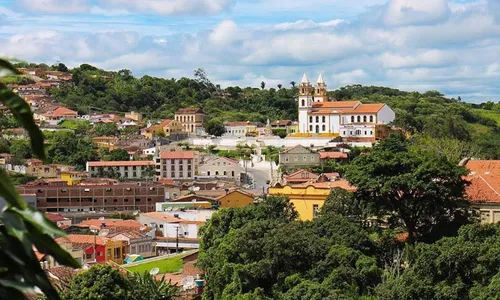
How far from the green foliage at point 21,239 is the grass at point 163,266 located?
26184 mm

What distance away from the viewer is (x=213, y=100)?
94.2 meters

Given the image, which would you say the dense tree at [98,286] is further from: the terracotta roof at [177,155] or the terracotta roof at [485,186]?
the terracotta roof at [177,155]

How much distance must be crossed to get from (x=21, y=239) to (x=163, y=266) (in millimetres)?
27177

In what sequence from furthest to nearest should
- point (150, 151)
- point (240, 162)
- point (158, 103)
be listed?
point (158, 103)
point (150, 151)
point (240, 162)

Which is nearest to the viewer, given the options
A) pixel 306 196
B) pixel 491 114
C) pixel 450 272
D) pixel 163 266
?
pixel 450 272

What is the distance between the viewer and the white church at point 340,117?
64250 millimetres

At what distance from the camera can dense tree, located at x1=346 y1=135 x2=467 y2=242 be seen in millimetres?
21312

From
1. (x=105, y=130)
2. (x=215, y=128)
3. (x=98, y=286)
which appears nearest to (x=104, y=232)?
(x=98, y=286)

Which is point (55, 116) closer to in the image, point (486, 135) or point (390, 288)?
point (486, 135)

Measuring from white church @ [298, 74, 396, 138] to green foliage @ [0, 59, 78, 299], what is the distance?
204 feet

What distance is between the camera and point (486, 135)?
229 ft

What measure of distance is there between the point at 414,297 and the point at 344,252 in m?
2.87

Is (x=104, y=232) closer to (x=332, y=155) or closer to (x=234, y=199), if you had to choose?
(x=234, y=199)

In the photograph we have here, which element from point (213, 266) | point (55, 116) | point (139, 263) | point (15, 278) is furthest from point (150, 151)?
point (15, 278)
